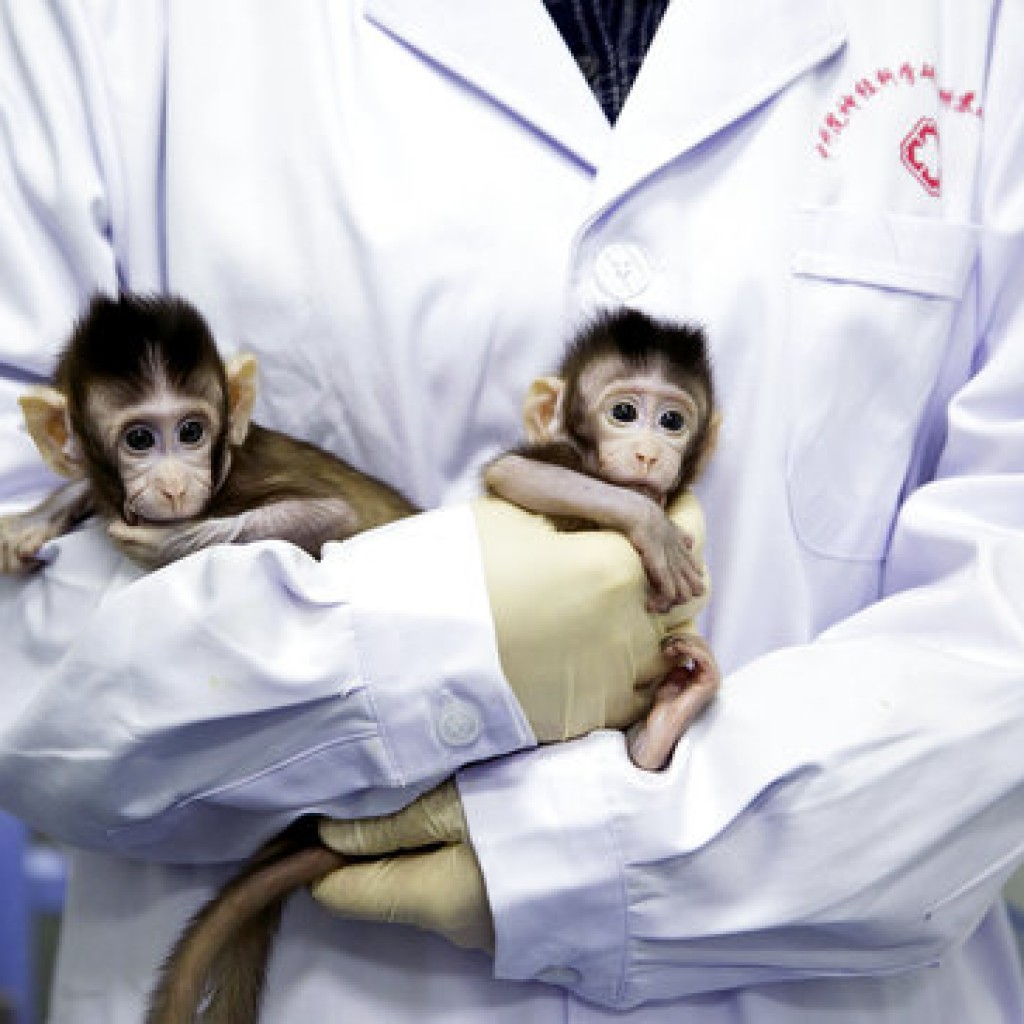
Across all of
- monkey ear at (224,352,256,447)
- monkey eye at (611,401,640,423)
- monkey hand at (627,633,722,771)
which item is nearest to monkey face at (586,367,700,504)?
monkey eye at (611,401,640,423)

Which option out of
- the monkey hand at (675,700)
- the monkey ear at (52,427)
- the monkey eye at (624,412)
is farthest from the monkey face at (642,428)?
the monkey ear at (52,427)

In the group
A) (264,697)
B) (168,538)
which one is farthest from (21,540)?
(264,697)

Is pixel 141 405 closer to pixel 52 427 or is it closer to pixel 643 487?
pixel 52 427

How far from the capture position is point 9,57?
109 centimetres

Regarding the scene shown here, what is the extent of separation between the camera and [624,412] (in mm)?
1038

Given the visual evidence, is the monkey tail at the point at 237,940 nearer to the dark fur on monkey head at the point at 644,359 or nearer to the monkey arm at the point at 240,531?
the monkey arm at the point at 240,531

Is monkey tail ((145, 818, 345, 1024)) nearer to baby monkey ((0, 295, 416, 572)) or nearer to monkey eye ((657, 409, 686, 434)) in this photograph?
baby monkey ((0, 295, 416, 572))

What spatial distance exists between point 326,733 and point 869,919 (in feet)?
1.18

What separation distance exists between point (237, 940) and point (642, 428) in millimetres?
445

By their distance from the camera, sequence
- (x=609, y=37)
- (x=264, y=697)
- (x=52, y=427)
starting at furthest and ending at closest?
(x=609, y=37)
(x=52, y=427)
(x=264, y=697)

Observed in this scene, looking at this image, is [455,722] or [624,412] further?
[624,412]

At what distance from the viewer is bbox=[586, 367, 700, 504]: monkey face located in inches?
39.8

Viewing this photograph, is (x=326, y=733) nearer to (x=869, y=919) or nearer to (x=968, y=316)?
(x=869, y=919)

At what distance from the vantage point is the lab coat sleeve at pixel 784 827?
3.00ft
